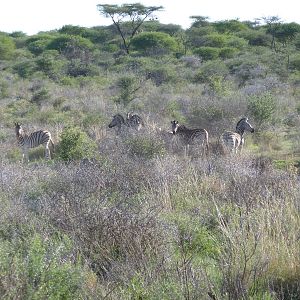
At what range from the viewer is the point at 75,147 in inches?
437

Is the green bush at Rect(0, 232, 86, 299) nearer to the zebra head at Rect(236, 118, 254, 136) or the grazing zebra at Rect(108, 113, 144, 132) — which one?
the zebra head at Rect(236, 118, 254, 136)

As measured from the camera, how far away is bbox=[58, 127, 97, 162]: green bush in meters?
10.9

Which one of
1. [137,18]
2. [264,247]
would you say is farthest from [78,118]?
[137,18]

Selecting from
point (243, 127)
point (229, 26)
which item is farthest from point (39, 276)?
point (229, 26)

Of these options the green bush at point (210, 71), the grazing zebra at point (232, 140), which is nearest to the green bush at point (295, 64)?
the green bush at point (210, 71)

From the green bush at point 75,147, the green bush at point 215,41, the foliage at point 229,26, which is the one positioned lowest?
the green bush at point 75,147

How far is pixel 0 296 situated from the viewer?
4.10m

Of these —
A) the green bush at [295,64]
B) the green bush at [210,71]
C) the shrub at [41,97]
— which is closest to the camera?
the shrub at [41,97]

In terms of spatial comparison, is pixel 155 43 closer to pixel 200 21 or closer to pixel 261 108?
pixel 200 21

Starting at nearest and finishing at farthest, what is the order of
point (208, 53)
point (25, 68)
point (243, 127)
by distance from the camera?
point (243, 127) → point (25, 68) → point (208, 53)

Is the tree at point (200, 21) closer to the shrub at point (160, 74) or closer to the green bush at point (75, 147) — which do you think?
the shrub at point (160, 74)

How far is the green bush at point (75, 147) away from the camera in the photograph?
35.9 ft

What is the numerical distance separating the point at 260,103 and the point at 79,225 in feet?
32.8

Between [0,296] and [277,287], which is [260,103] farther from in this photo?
[0,296]
